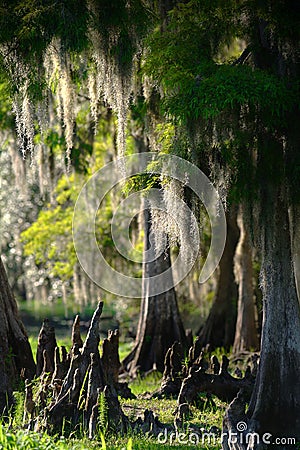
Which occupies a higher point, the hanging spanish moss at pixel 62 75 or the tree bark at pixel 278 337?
the hanging spanish moss at pixel 62 75

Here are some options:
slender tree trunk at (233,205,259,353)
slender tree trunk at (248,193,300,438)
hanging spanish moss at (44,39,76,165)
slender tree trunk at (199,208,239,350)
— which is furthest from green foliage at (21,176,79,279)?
slender tree trunk at (248,193,300,438)

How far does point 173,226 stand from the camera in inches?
263

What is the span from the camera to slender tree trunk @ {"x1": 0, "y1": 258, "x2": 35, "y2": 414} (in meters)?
7.76

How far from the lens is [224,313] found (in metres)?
13.1

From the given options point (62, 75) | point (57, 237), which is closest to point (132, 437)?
point (62, 75)

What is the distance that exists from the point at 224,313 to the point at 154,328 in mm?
2210

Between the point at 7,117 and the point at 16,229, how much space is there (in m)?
14.0

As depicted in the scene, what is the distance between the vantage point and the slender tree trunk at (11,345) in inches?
306

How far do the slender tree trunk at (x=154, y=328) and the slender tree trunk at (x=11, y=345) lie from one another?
10.2 ft

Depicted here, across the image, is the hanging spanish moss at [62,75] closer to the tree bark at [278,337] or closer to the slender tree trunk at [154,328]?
the tree bark at [278,337]

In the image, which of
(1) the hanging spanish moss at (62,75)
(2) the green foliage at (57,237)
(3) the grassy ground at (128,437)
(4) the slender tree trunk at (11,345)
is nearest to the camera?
(3) the grassy ground at (128,437)

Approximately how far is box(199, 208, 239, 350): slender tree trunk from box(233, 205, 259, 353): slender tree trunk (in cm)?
54

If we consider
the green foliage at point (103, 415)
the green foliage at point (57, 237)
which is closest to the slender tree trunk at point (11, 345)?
the green foliage at point (103, 415)

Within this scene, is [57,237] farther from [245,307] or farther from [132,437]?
[132,437]
